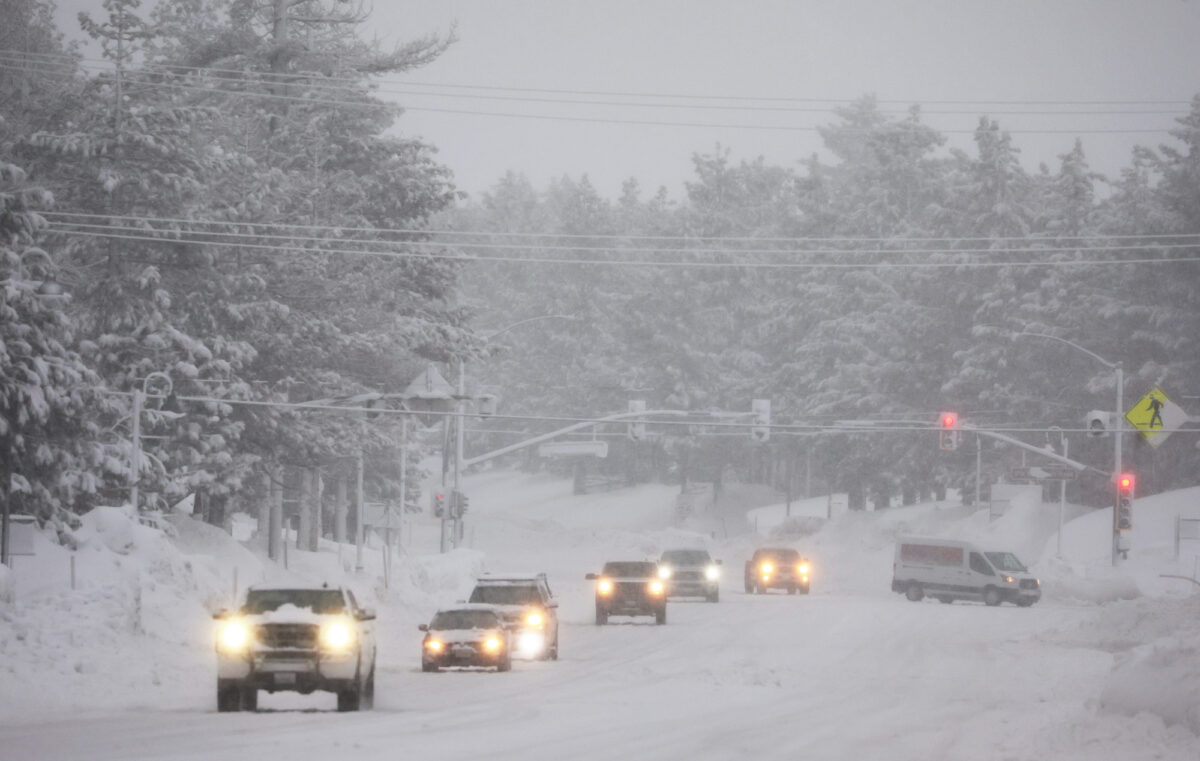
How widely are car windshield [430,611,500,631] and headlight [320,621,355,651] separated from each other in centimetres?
690

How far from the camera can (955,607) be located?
5141 cm

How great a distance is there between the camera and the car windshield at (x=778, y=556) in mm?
59312

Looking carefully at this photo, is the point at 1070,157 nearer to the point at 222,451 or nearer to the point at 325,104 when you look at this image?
the point at 325,104

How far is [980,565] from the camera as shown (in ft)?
179

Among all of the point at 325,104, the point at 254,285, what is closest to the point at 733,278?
the point at 325,104

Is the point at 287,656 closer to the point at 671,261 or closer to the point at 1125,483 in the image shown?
the point at 1125,483

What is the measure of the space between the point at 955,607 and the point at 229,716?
34807 millimetres

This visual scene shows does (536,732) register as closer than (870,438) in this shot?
Yes

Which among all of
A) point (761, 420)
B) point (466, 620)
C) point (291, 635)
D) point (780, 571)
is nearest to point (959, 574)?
point (780, 571)

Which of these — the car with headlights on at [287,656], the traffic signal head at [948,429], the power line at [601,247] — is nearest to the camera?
the car with headlights on at [287,656]

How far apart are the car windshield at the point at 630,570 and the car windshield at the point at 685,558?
980 centimetres

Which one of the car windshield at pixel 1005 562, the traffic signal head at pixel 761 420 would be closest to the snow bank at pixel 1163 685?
the traffic signal head at pixel 761 420

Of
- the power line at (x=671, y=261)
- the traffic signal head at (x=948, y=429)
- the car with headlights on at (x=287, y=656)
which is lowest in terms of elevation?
the car with headlights on at (x=287, y=656)

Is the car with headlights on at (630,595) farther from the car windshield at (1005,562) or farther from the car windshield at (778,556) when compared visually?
the car windshield at (778,556)
